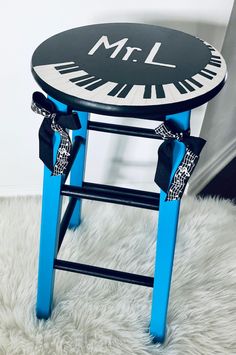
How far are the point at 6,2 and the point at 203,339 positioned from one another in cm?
77

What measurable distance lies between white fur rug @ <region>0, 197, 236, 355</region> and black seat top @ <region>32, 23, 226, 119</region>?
0.46 m

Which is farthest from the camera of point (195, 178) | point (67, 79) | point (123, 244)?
point (195, 178)

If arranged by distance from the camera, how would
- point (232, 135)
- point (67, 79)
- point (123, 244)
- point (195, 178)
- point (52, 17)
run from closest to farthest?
point (67, 79) < point (52, 17) < point (123, 244) < point (195, 178) < point (232, 135)

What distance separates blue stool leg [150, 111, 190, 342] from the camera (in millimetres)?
794

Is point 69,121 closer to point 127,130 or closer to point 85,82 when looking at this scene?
point 85,82

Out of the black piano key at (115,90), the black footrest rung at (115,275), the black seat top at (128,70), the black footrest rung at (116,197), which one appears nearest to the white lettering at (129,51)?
the black seat top at (128,70)

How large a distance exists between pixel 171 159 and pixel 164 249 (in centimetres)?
18

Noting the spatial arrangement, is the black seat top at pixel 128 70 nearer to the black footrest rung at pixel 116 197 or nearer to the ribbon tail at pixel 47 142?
the ribbon tail at pixel 47 142

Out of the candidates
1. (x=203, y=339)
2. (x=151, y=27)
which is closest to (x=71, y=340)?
(x=203, y=339)

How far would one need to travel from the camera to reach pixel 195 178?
1.43 meters

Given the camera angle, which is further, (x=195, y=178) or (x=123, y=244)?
(x=195, y=178)

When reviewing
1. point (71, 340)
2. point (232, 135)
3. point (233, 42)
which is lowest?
point (71, 340)

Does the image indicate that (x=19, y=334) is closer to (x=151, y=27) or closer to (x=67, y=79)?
(x=67, y=79)

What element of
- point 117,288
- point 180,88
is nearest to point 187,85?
point 180,88
